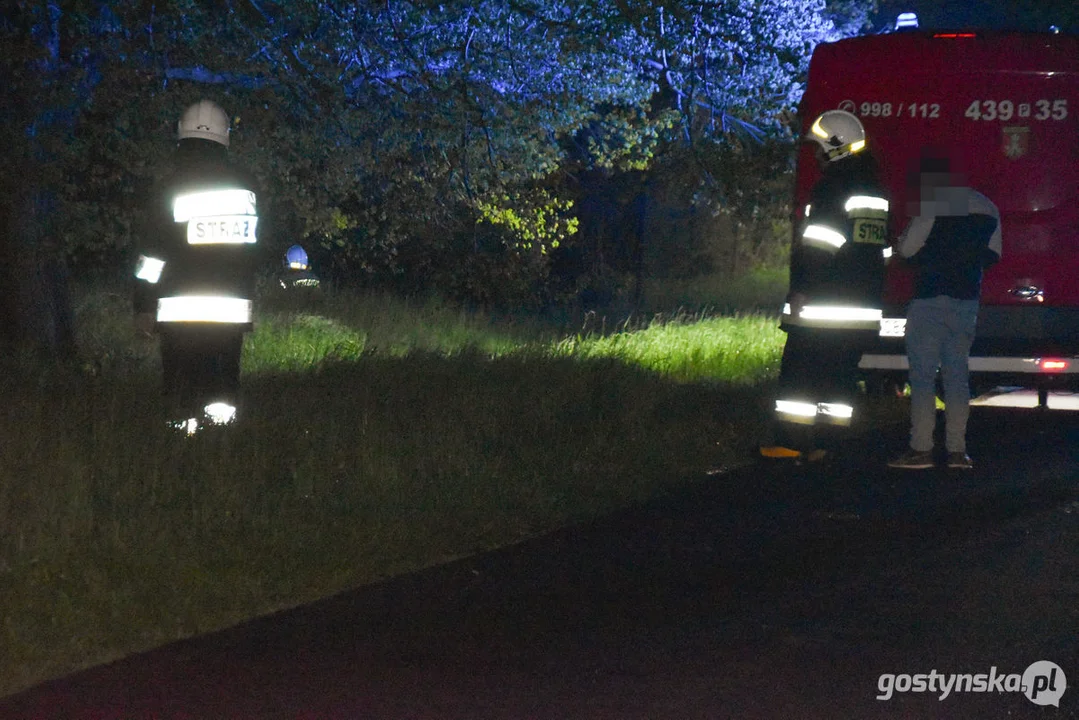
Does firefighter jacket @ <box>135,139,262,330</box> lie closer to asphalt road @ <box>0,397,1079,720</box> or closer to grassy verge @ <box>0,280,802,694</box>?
grassy verge @ <box>0,280,802,694</box>

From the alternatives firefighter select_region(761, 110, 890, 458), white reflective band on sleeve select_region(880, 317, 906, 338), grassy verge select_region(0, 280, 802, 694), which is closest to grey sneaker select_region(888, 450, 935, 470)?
firefighter select_region(761, 110, 890, 458)

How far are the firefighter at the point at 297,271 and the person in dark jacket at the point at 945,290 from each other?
7.57 m

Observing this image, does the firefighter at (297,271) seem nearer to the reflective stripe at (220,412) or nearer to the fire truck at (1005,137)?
the fire truck at (1005,137)

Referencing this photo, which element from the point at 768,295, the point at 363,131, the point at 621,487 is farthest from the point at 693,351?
the point at 768,295

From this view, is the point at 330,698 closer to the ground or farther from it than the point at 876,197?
closer to the ground

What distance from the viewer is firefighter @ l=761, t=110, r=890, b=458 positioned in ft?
28.8

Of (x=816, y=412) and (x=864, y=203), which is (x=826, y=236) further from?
(x=816, y=412)

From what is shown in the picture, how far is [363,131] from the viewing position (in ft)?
48.5

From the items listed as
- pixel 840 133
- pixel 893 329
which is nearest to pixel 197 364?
pixel 840 133

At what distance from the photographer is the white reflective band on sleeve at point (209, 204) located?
293 inches

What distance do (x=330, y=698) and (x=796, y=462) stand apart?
528cm

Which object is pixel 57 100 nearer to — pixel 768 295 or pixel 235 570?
pixel 235 570

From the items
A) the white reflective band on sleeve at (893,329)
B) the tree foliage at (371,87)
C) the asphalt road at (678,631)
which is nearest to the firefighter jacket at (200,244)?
the asphalt road at (678,631)

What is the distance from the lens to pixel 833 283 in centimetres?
885
